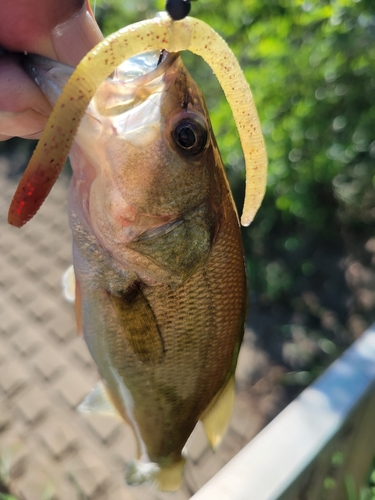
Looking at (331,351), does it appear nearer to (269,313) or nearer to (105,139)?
(269,313)

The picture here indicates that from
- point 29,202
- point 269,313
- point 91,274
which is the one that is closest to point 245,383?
point 269,313

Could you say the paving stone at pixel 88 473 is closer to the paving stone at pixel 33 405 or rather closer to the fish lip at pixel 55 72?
the paving stone at pixel 33 405

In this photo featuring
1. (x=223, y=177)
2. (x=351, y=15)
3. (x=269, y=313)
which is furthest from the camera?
(x=269, y=313)

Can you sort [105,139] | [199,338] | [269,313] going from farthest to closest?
[269,313] < [199,338] < [105,139]

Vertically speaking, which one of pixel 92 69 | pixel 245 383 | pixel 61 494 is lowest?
pixel 245 383

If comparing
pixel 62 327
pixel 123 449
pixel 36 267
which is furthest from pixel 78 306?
pixel 36 267

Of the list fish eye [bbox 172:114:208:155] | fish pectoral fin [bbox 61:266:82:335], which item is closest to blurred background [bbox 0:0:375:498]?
fish pectoral fin [bbox 61:266:82:335]

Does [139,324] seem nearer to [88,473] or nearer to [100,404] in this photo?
[100,404]

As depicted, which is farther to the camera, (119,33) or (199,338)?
(199,338)
